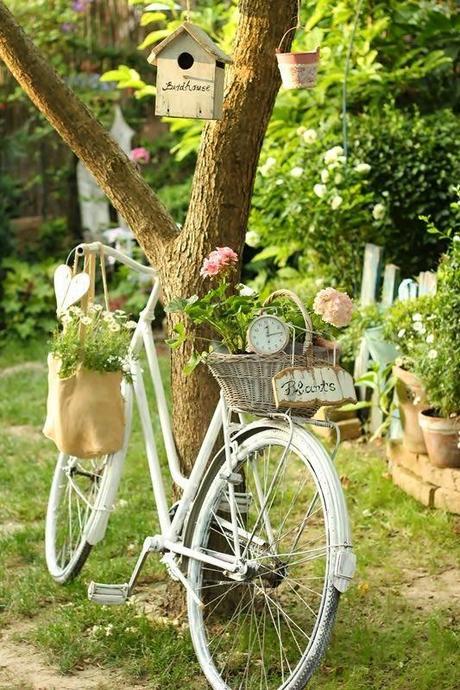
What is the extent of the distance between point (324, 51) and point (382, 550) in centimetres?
378

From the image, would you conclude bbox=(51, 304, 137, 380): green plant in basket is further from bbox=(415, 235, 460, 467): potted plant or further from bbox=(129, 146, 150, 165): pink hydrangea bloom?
bbox=(129, 146, 150, 165): pink hydrangea bloom

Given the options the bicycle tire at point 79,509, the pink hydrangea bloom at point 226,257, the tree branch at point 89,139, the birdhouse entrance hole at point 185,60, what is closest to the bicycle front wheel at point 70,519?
the bicycle tire at point 79,509

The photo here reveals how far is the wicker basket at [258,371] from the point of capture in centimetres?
339

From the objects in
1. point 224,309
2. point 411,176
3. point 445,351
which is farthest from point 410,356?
point 224,309

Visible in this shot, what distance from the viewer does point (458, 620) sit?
432cm

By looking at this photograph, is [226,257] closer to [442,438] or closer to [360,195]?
[442,438]

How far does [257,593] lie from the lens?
168 inches

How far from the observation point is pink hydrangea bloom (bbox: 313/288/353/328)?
336 cm

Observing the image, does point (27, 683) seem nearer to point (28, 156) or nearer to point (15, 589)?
point (15, 589)

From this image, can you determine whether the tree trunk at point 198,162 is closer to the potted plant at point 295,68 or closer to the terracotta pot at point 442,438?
the potted plant at point 295,68

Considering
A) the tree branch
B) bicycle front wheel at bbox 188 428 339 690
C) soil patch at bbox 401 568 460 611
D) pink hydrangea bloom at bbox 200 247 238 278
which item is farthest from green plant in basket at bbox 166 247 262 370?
soil patch at bbox 401 568 460 611

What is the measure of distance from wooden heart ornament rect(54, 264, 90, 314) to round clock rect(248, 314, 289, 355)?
777mm

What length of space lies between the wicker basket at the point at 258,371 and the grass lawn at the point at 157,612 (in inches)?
38.4

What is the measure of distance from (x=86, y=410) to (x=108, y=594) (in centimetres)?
65
